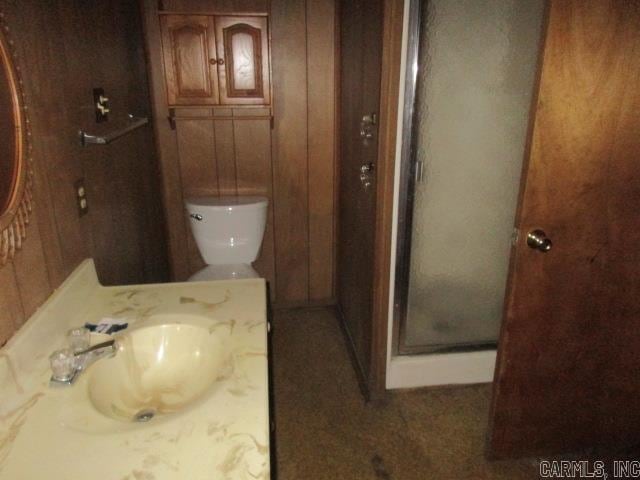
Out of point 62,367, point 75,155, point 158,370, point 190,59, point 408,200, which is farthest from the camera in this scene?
point 190,59

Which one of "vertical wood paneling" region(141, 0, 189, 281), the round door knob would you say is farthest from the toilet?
the round door knob

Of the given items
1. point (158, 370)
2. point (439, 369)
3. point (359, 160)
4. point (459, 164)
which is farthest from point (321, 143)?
point (158, 370)

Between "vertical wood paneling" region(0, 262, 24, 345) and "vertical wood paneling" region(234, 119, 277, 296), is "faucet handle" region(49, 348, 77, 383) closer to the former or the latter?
"vertical wood paneling" region(0, 262, 24, 345)

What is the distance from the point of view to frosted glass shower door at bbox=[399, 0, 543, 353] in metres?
1.68

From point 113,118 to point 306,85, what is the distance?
105 centimetres

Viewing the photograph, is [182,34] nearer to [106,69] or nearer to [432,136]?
[106,69]

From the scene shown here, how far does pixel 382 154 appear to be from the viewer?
168 cm

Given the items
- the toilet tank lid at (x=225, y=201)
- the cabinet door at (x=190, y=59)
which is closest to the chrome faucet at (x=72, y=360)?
the toilet tank lid at (x=225, y=201)

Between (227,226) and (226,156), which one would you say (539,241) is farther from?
(226,156)

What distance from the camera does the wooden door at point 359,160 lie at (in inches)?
69.1

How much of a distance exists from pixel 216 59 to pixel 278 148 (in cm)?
54

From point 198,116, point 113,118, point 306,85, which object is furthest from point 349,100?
point 113,118

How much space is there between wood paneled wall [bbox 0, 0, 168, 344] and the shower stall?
3.47 ft

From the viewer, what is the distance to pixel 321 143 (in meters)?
2.50
